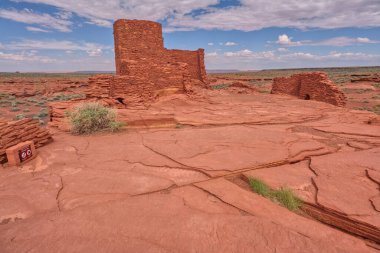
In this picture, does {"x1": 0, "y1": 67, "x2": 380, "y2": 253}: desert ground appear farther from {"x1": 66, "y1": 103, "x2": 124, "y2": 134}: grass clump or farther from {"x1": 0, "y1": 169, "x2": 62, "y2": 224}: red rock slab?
{"x1": 66, "y1": 103, "x2": 124, "y2": 134}: grass clump

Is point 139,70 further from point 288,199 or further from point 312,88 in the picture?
point 312,88

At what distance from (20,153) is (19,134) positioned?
0.67 metres

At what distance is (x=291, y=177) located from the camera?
317 centimetres

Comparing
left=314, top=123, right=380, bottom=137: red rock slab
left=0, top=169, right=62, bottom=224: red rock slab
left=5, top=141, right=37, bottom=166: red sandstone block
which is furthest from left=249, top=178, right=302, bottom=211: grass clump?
left=314, top=123, right=380, bottom=137: red rock slab

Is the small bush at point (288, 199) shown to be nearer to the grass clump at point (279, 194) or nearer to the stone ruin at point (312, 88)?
the grass clump at point (279, 194)

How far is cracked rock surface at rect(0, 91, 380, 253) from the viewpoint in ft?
6.56

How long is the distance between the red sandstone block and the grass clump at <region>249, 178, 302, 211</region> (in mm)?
3355

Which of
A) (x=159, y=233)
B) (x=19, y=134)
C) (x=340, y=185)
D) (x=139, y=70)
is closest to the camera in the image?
(x=159, y=233)

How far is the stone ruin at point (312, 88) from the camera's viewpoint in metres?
12.7

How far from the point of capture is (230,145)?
14.8 feet

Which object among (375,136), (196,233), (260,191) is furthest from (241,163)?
(375,136)

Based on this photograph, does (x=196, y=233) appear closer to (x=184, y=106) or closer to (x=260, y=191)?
(x=260, y=191)

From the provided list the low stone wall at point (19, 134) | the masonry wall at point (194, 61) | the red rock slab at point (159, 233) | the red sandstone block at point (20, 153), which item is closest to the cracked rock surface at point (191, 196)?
the red rock slab at point (159, 233)

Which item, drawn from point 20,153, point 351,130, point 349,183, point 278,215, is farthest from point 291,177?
point 20,153
